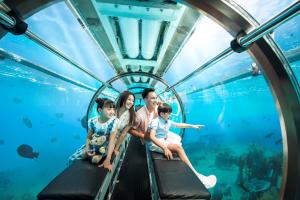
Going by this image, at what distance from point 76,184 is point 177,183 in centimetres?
122

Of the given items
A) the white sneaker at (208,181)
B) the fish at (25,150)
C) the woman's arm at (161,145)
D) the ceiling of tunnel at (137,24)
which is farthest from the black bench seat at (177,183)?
the fish at (25,150)

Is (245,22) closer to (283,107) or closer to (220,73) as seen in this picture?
(283,107)

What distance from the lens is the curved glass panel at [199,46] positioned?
9.70 feet

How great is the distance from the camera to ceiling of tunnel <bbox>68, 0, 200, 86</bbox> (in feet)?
7.88

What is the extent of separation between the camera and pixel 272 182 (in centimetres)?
1405

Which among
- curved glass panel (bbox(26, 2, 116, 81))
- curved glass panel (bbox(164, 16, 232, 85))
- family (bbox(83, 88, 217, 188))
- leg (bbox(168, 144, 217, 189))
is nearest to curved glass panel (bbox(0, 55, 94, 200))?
curved glass panel (bbox(26, 2, 116, 81))

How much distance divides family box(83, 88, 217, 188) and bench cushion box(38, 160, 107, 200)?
0.28 metres

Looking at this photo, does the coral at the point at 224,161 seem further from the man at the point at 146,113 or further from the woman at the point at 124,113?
the woman at the point at 124,113

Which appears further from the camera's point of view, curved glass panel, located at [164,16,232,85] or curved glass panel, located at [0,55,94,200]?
curved glass panel, located at [0,55,94,200]

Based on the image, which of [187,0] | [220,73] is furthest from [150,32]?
[220,73]

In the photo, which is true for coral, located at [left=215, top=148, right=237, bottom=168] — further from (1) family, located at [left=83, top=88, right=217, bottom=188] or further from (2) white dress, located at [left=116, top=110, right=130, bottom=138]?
(2) white dress, located at [left=116, top=110, right=130, bottom=138]

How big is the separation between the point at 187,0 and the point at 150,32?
1.85 meters

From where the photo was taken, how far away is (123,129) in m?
3.29

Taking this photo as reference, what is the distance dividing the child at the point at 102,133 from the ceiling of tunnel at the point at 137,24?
149 cm
